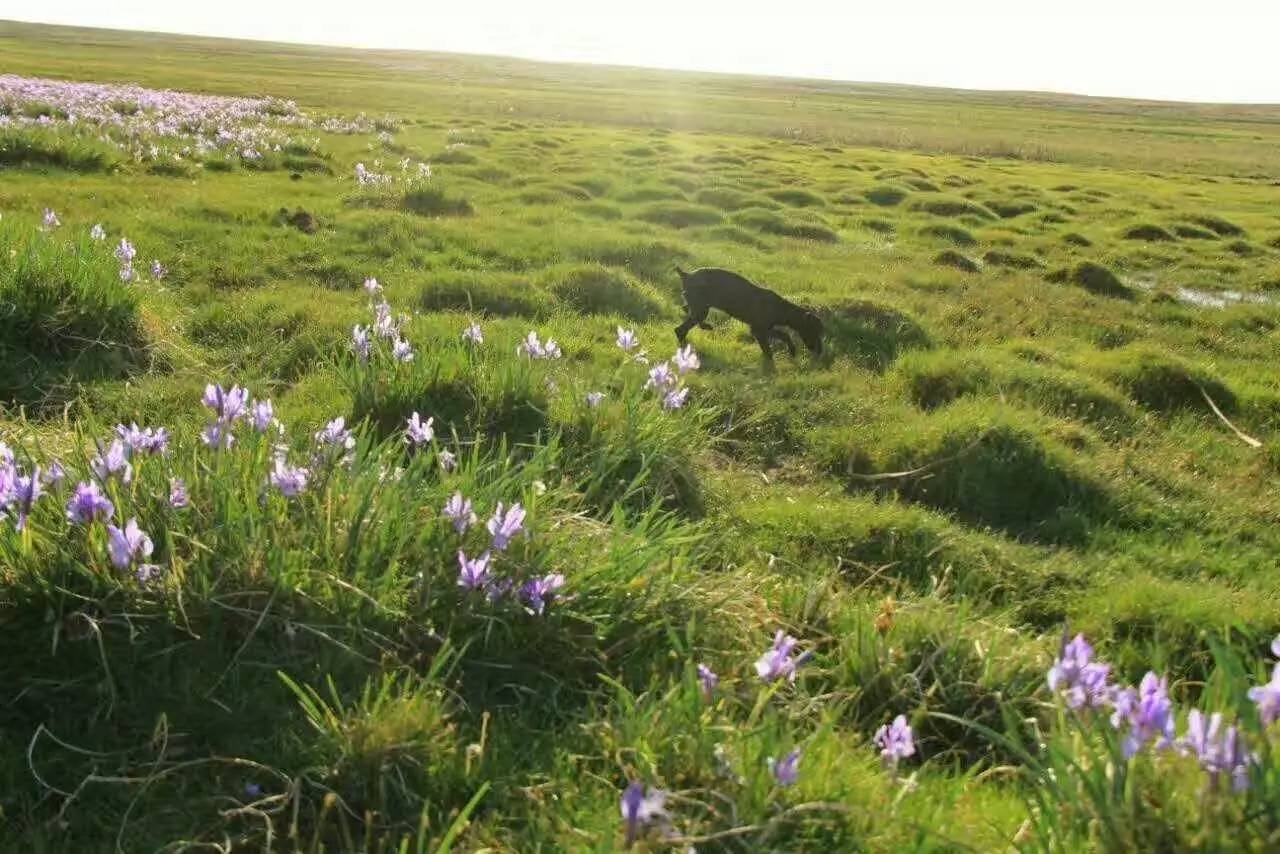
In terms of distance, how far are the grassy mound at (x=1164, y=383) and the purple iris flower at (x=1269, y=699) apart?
8.10 m

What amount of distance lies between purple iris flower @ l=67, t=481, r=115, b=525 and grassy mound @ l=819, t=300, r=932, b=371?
7.76 metres

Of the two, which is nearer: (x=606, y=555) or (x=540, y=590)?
(x=540, y=590)

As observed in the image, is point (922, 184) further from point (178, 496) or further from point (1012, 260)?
point (178, 496)

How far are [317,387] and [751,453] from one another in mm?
3255

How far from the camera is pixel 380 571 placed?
327 centimetres

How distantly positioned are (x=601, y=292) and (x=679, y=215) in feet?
27.7

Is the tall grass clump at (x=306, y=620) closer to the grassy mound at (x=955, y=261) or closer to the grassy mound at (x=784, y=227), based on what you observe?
the grassy mound at (x=955, y=261)

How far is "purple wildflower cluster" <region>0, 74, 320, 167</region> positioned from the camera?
17750mm

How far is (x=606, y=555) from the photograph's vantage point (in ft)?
11.6

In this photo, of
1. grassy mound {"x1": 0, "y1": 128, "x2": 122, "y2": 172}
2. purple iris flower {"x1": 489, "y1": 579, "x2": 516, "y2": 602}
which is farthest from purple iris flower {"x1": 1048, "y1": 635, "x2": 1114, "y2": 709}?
grassy mound {"x1": 0, "y1": 128, "x2": 122, "y2": 172}

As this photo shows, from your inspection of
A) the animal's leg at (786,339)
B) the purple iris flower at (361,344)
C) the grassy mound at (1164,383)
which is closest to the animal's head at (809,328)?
the animal's leg at (786,339)

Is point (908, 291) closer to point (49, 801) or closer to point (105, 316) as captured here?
point (105, 316)

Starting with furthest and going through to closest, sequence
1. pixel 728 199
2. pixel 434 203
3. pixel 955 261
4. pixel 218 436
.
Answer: pixel 728 199
pixel 955 261
pixel 434 203
pixel 218 436

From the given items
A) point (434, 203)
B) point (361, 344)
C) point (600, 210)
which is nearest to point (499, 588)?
point (361, 344)
